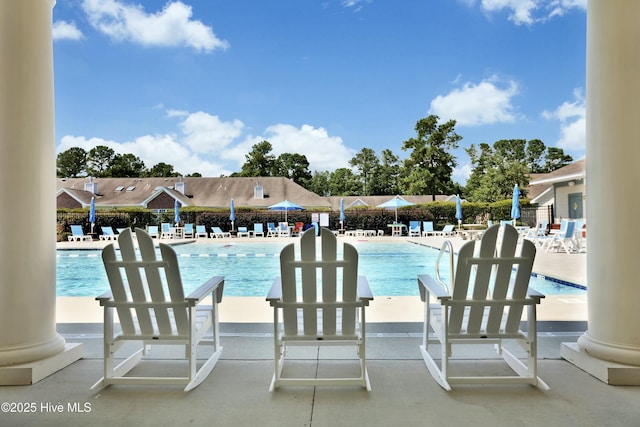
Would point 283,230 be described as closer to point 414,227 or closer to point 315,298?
point 414,227

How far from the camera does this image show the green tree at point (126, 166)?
4862 centimetres

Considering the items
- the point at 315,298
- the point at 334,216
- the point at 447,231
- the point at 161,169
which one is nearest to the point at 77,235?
the point at 334,216

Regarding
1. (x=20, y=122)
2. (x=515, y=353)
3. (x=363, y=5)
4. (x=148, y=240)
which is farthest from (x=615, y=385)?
(x=363, y=5)

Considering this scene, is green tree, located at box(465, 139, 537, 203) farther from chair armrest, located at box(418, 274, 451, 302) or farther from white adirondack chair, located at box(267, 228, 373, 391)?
white adirondack chair, located at box(267, 228, 373, 391)

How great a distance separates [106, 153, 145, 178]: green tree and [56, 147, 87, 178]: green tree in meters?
3.64

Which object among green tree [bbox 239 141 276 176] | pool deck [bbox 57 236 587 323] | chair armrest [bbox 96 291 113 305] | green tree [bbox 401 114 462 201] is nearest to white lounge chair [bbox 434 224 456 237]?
green tree [bbox 401 114 462 201]

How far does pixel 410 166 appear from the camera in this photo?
35719 mm

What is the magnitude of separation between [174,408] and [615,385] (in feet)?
7.99

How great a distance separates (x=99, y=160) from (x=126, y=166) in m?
4.07

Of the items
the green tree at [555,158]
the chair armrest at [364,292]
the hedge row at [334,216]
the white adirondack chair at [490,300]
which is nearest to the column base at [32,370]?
the chair armrest at [364,292]

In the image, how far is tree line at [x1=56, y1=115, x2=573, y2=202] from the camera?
108 feet

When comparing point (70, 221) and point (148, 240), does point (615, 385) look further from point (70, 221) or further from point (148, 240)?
point (70, 221)

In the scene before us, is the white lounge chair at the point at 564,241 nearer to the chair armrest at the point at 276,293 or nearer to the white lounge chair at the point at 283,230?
the chair armrest at the point at 276,293

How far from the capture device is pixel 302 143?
1956 inches
